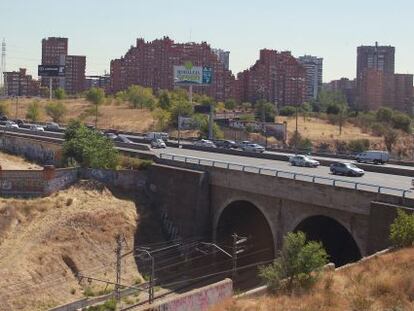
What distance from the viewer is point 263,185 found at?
120 ft

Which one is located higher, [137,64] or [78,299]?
[137,64]

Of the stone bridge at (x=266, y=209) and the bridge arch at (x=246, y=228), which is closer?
the stone bridge at (x=266, y=209)

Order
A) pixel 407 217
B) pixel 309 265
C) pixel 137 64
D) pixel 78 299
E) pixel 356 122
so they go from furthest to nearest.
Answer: pixel 137 64 → pixel 356 122 → pixel 78 299 → pixel 407 217 → pixel 309 265

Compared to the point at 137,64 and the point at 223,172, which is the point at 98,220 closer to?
the point at 223,172

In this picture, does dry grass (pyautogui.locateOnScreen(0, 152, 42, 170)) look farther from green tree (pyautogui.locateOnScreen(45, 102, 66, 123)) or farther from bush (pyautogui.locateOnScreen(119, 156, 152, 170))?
green tree (pyautogui.locateOnScreen(45, 102, 66, 123))

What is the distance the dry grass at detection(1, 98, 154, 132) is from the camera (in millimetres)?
107938

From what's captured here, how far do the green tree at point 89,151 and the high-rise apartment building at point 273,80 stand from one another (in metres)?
117

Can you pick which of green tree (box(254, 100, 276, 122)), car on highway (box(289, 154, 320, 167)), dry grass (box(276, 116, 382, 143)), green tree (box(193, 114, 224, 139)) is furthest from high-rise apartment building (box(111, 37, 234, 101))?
car on highway (box(289, 154, 320, 167))

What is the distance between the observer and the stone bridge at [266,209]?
98.5 feet

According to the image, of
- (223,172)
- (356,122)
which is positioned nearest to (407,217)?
(223,172)

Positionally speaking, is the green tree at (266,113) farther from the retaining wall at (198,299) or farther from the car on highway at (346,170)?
the retaining wall at (198,299)

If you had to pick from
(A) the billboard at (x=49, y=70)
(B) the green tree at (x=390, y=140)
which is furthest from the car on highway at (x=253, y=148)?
(A) the billboard at (x=49, y=70)

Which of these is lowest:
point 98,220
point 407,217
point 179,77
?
point 98,220

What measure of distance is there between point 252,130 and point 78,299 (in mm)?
67533
